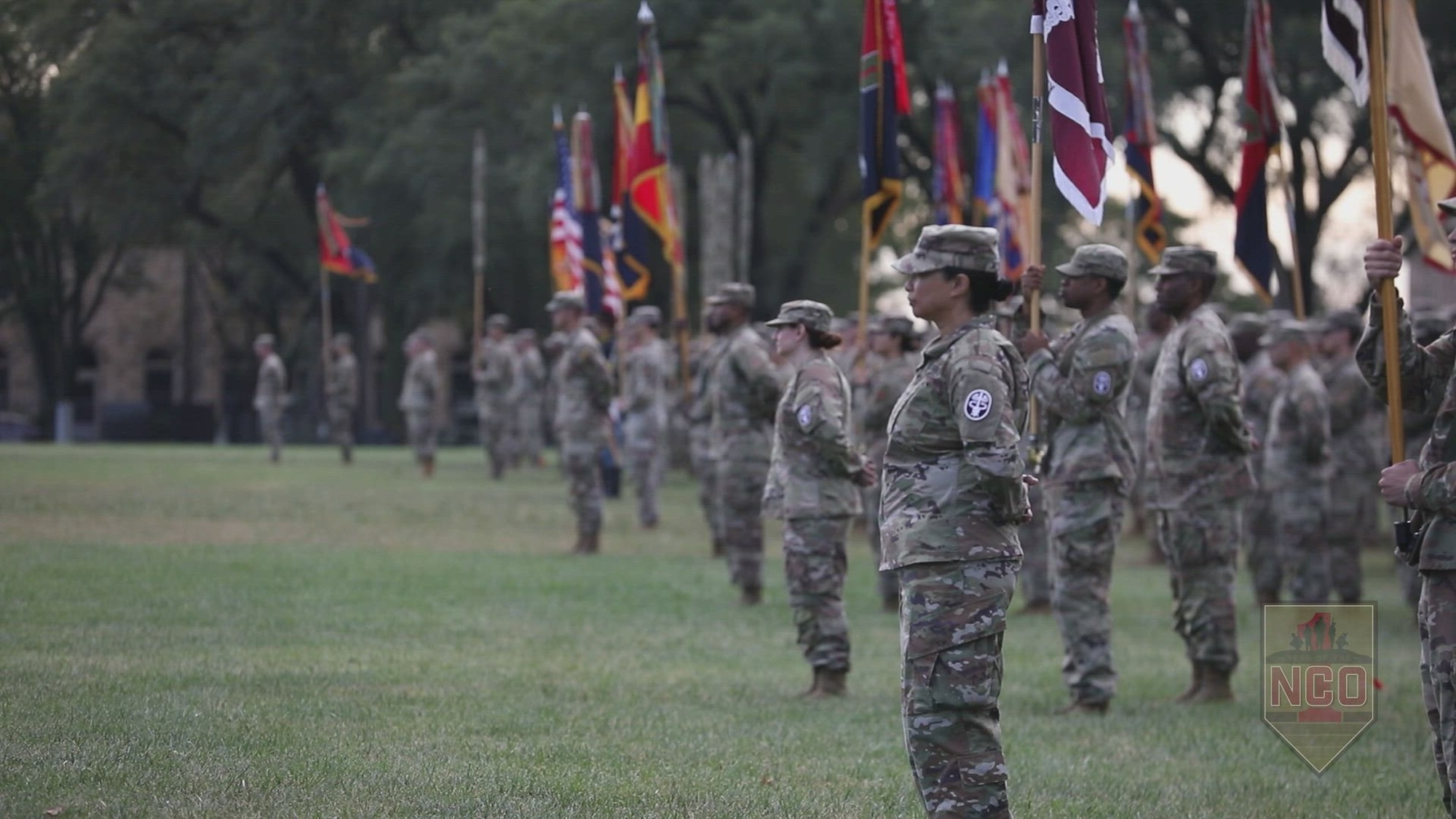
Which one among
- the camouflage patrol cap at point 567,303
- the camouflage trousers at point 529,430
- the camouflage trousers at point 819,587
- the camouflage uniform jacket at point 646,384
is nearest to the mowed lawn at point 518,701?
the camouflage trousers at point 819,587

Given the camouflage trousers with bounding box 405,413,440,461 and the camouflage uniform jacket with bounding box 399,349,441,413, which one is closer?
the camouflage uniform jacket with bounding box 399,349,441,413

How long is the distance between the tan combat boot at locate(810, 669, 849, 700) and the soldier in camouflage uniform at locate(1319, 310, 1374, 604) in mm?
7081

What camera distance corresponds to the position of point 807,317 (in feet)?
34.7

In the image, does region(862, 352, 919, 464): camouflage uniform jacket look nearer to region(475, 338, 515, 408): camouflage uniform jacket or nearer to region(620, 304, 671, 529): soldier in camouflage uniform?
region(620, 304, 671, 529): soldier in camouflage uniform

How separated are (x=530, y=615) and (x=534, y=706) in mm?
4207

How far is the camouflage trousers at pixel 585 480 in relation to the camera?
1856 cm

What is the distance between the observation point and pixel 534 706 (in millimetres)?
9672

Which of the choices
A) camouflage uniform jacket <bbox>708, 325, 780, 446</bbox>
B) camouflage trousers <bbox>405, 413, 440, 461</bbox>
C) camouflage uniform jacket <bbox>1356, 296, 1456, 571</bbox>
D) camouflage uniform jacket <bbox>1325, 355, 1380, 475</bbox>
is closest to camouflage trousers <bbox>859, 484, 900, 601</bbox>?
camouflage uniform jacket <bbox>708, 325, 780, 446</bbox>

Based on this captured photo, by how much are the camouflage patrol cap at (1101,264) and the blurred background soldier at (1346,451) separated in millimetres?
6914

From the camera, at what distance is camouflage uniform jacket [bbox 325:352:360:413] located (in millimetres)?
35531

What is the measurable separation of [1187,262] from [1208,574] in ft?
6.16

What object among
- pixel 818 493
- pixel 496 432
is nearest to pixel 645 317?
pixel 818 493

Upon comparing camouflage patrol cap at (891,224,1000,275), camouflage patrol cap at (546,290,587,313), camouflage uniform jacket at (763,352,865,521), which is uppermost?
camouflage patrol cap at (546,290,587,313)

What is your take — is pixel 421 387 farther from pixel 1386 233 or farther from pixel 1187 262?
pixel 1386 233
